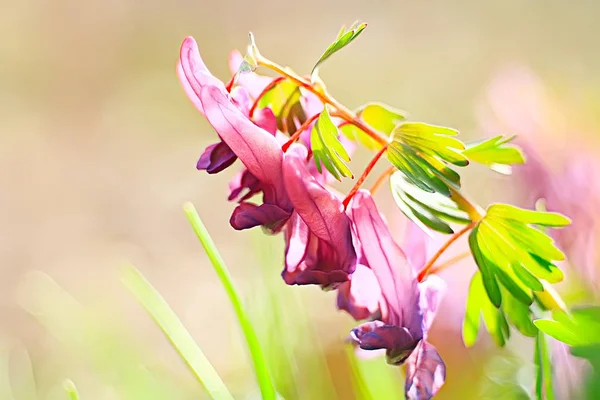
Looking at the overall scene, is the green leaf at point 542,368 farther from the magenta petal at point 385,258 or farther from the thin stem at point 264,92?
the thin stem at point 264,92

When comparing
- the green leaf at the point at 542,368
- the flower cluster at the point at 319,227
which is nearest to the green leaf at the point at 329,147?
the flower cluster at the point at 319,227

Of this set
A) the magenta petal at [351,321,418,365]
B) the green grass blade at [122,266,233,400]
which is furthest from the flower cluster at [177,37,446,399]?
the green grass blade at [122,266,233,400]

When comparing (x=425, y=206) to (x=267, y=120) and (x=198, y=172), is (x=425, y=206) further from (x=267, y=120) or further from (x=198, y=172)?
(x=198, y=172)

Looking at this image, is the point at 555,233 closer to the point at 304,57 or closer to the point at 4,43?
the point at 304,57

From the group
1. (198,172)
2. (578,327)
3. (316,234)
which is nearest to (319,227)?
(316,234)

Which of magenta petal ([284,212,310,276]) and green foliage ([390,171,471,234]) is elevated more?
magenta petal ([284,212,310,276])

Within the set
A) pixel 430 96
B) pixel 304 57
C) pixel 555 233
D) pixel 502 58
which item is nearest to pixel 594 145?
pixel 555 233

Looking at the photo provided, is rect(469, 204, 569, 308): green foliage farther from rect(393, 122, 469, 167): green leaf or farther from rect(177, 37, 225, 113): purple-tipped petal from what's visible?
rect(177, 37, 225, 113): purple-tipped petal
